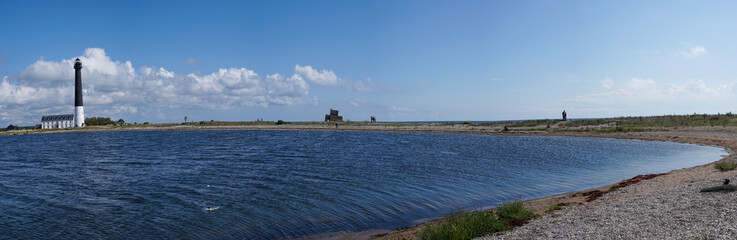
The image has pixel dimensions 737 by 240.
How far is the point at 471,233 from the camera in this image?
10.3 meters

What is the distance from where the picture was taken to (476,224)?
10.6 metres

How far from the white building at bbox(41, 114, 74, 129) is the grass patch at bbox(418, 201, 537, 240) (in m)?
172

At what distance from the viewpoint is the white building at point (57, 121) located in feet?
469

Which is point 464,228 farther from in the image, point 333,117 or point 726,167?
point 333,117

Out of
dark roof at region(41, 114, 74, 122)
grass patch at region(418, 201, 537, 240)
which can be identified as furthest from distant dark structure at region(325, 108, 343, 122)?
grass patch at region(418, 201, 537, 240)

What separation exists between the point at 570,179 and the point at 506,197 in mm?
6324

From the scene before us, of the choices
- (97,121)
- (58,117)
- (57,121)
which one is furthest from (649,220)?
(58,117)

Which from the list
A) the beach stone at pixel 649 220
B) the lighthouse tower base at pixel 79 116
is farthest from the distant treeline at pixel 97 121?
the beach stone at pixel 649 220

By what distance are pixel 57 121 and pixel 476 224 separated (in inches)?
7055

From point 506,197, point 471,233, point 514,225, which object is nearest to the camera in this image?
point 471,233

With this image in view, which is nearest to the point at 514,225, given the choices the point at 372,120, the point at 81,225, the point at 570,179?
the point at 570,179

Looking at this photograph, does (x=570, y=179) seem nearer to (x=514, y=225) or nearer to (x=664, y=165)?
(x=664, y=165)

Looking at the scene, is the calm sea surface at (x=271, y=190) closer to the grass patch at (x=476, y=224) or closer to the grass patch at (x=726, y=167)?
the grass patch at (x=476, y=224)

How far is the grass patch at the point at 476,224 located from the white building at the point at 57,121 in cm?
17225
